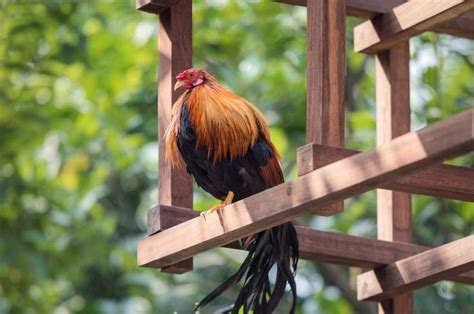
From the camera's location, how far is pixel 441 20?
21.8 ft

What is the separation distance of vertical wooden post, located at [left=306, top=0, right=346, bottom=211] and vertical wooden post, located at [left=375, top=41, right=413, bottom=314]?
Result: 149cm

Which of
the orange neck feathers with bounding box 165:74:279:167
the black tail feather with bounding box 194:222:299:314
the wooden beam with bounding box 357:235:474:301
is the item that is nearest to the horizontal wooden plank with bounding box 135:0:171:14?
the orange neck feathers with bounding box 165:74:279:167

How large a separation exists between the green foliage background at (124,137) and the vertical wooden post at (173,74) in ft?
13.2

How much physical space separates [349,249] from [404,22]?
1.11 metres

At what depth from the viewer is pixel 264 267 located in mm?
6160

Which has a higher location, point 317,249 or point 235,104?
point 235,104

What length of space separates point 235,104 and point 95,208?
19.2ft

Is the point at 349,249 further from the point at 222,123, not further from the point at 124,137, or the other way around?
the point at 124,137

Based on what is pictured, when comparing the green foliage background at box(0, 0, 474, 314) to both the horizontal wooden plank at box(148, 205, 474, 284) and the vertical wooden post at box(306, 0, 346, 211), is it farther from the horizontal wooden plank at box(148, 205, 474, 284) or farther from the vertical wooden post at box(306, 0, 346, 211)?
the vertical wooden post at box(306, 0, 346, 211)

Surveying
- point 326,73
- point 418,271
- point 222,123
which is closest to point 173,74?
point 222,123

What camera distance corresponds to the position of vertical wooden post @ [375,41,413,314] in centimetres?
717

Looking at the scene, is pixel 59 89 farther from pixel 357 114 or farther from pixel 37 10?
pixel 357 114

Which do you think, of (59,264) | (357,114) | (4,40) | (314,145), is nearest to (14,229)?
(59,264)

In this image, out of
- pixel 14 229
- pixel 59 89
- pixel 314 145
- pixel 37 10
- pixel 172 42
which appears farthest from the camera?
pixel 59 89
